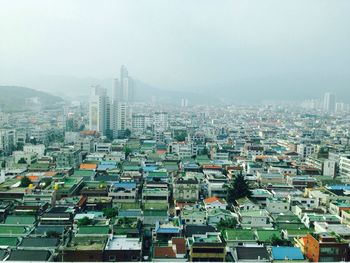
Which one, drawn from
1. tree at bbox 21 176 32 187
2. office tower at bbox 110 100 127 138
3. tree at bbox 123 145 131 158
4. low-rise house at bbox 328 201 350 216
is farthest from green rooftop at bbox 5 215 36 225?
office tower at bbox 110 100 127 138

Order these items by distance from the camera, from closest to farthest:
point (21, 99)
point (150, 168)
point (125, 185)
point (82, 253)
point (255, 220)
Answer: point (82, 253)
point (255, 220)
point (125, 185)
point (150, 168)
point (21, 99)

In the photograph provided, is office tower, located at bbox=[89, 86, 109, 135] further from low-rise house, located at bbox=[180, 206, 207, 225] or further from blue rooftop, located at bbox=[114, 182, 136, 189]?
low-rise house, located at bbox=[180, 206, 207, 225]

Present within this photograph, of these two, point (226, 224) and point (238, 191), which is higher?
point (238, 191)

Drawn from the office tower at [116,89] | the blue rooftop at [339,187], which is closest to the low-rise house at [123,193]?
the blue rooftop at [339,187]

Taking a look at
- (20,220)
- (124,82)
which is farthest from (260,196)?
(124,82)

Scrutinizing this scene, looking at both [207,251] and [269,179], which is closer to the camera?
[207,251]

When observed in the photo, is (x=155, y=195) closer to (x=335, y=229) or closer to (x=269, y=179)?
(x=269, y=179)

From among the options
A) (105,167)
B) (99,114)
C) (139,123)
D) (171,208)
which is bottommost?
(171,208)
